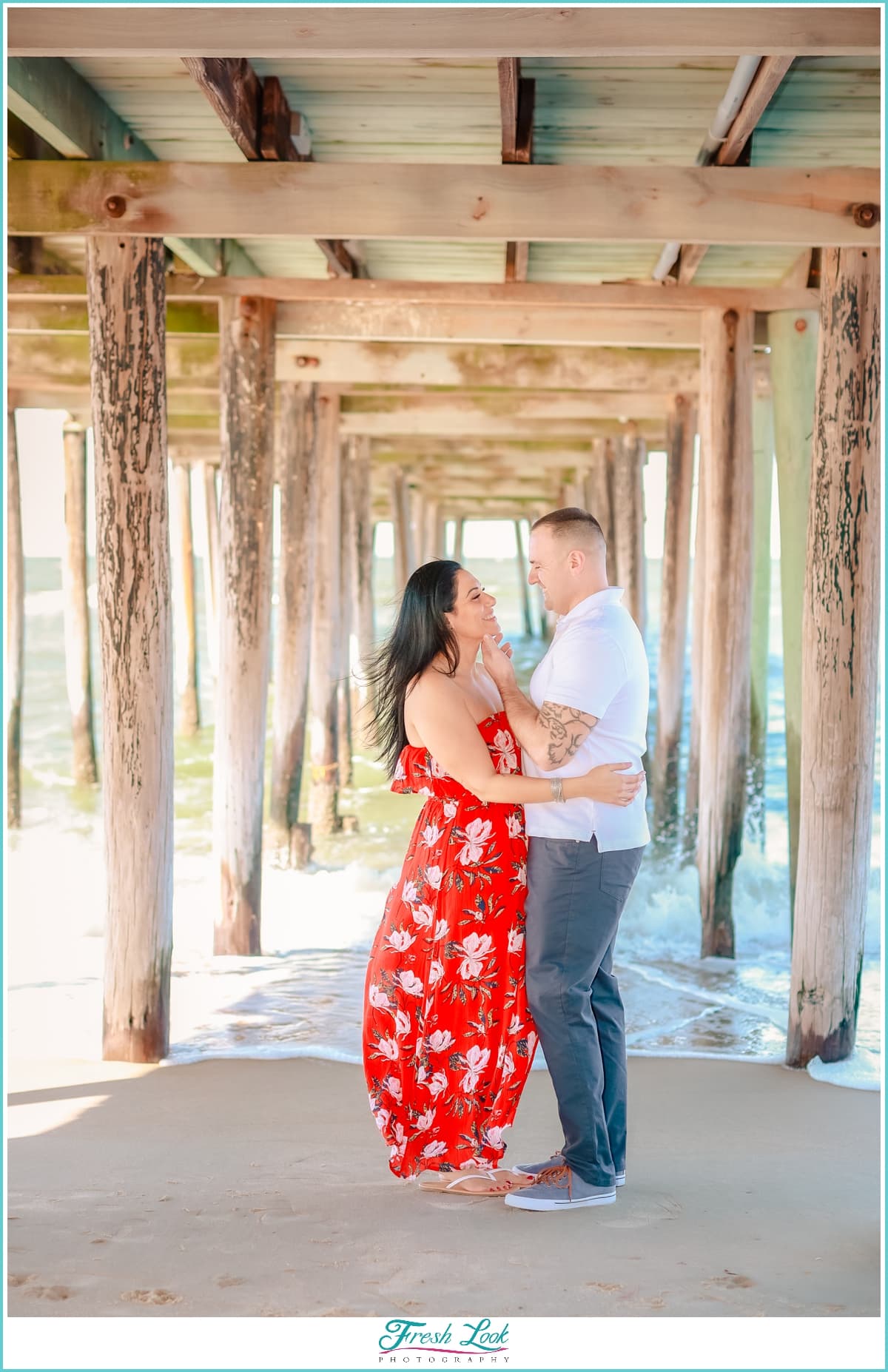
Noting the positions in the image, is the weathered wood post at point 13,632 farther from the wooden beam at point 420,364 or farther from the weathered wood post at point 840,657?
the weathered wood post at point 840,657

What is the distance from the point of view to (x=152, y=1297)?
247cm

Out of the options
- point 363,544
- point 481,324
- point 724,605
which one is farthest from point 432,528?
point 724,605

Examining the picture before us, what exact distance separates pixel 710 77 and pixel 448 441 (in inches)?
345

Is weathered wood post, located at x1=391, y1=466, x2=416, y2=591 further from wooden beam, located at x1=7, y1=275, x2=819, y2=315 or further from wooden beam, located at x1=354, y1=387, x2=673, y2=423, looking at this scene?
wooden beam, located at x1=7, y1=275, x2=819, y2=315

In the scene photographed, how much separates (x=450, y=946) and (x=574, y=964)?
304 mm

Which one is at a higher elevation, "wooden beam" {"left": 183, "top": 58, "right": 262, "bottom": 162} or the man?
"wooden beam" {"left": 183, "top": 58, "right": 262, "bottom": 162}

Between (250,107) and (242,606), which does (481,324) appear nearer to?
(242,606)

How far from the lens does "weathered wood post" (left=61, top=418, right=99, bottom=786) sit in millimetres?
12156

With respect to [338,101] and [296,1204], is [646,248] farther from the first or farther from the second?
[296,1204]

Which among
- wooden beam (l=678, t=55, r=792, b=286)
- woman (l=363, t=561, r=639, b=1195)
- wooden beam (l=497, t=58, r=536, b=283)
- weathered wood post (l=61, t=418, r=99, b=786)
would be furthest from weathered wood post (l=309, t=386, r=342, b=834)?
woman (l=363, t=561, r=639, b=1195)

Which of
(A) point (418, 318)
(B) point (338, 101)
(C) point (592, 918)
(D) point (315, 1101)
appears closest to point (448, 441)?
(A) point (418, 318)

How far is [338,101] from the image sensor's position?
188 inches

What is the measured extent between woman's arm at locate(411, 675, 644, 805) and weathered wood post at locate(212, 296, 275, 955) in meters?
3.34

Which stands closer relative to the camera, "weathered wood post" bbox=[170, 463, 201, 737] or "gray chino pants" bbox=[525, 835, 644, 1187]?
"gray chino pants" bbox=[525, 835, 644, 1187]
